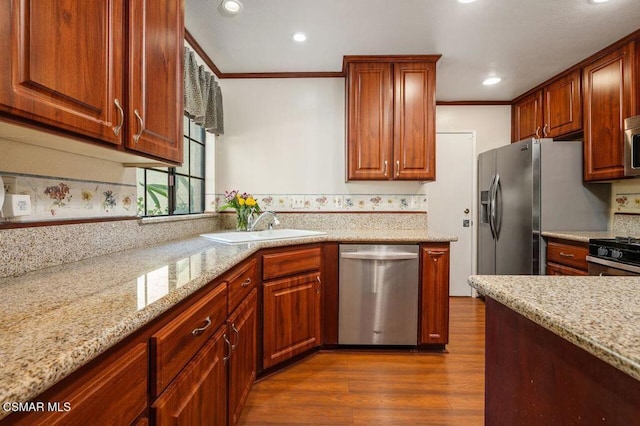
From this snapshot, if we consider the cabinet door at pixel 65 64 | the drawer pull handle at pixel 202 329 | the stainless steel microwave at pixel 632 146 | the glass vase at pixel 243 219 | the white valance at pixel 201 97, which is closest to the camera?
the cabinet door at pixel 65 64

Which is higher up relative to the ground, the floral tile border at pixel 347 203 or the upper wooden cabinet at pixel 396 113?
the upper wooden cabinet at pixel 396 113

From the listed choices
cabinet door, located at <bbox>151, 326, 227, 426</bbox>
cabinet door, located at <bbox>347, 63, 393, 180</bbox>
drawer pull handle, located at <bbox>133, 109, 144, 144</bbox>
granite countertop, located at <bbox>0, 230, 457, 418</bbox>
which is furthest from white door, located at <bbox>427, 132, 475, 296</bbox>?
drawer pull handle, located at <bbox>133, 109, 144, 144</bbox>

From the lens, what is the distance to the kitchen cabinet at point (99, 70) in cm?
73

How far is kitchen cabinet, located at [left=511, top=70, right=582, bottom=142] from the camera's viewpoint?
2.80 m

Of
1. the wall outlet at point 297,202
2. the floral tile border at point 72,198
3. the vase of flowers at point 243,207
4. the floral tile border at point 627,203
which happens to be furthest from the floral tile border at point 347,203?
the floral tile border at point 627,203

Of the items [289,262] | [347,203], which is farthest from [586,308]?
[347,203]

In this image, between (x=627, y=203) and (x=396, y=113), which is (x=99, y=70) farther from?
(x=627, y=203)

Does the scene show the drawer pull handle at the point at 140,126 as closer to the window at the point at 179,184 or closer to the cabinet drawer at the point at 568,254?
the window at the point at 179,184

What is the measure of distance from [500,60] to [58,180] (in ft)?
10.3

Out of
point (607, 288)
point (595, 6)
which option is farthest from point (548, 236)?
point (607, 288)

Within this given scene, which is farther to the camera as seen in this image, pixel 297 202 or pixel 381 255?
pixel 297 202

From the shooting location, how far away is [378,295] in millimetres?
2312

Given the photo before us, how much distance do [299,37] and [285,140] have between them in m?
0.89

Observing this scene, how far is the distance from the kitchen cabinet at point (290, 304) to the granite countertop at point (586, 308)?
125 centimetres
